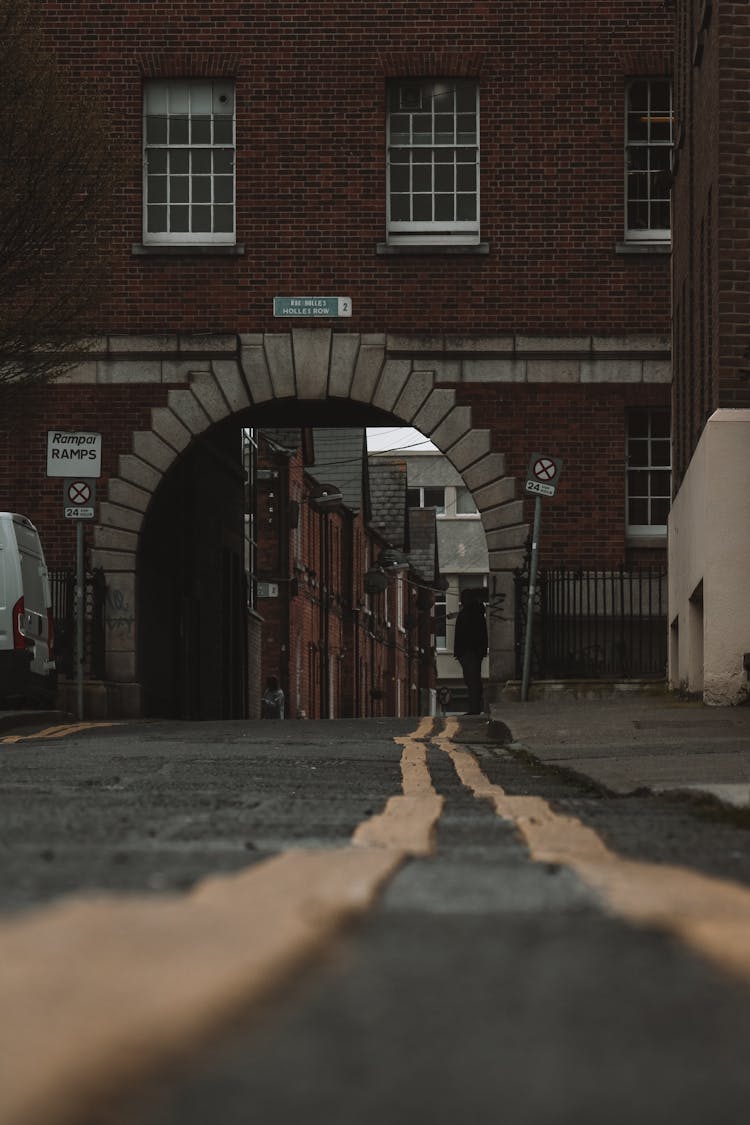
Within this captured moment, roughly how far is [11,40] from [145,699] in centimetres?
999

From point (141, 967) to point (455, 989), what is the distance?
0.45m

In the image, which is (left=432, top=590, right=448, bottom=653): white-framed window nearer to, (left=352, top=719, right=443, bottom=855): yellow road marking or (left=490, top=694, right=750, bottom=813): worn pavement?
(left=490, top=694, right=750, bottom=813): worn pavement

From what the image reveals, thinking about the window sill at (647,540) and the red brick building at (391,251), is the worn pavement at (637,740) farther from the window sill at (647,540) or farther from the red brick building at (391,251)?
the red brick building at (391,251)

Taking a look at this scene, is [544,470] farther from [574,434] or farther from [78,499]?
[78,499]

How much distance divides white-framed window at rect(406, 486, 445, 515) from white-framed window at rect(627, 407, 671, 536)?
64.9 metres

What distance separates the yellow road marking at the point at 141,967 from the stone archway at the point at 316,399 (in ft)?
77.3

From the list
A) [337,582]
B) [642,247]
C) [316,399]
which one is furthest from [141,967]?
[337,582]

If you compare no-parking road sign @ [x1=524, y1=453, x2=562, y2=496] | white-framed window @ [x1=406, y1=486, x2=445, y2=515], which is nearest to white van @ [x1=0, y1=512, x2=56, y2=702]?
no-parking road sign @ [x1=524, y1=453, x2=562, y2=496]

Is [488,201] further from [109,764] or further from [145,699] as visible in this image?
[109,764]

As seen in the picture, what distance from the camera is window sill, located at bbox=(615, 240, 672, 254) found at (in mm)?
28734

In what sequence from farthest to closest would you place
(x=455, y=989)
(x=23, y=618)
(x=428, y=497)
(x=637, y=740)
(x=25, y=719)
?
1. (x=428, y=497)
2. (x=23, y=618)
3. (x=25, y=719)
4. (x=637, y=740)
5. (x=455, y=989)

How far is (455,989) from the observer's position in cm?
293

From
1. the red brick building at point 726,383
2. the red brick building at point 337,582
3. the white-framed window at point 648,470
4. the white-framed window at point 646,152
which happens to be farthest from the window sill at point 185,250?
the red brick building at point 337,582

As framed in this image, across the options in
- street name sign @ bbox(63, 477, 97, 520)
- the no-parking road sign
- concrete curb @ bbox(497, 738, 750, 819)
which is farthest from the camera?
the no-parking road sign
